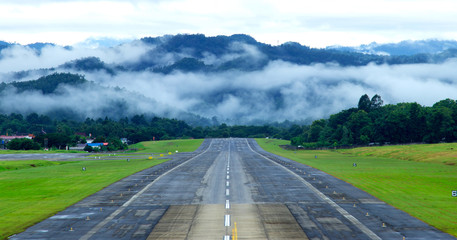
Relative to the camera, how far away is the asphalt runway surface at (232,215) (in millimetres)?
27188

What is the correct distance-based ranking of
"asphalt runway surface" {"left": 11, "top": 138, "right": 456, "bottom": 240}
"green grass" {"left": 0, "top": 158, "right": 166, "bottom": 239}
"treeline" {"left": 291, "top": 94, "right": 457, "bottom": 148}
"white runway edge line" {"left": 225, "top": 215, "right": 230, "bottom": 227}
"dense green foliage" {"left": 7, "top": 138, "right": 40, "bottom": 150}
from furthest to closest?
"dense green foliage" {"left": 7, "top": 138, "right": 40, "bottom": 150}
"treeline" {"left": 291, "top": 94, "right": 457, "bottom": 148}
"green grass" {"left": 0, "top": 158, "right": 166, "bottom": 239}
"white runway edge line" {"left": 225, "top": 215, "right": 230, "bottom": 227}
"asphalt runway surface" {"left": 11, "top": 138, "right": 456, "bottom": 240}

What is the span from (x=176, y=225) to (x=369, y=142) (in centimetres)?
15754

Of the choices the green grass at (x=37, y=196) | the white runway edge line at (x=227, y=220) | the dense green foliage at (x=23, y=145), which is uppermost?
the dense green foliage at (x=23, y=145)

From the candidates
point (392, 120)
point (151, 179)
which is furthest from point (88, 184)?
point (392, 120)

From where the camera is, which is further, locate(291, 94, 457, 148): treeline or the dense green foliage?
the dense green foliage

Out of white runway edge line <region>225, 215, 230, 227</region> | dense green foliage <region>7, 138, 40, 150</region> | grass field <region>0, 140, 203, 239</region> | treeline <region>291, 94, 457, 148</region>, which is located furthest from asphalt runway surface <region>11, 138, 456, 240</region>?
dense green foliage <region>7, 138, 40, 150</region>

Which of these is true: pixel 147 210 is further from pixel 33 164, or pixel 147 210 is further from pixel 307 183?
pixel 33 164

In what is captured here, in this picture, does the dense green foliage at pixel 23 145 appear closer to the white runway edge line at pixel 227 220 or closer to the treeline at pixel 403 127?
the treeline at pixel 403 127

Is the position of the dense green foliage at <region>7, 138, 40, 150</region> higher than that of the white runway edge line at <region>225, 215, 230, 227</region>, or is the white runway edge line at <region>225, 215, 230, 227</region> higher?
the dense green foliage at <region>7, 138, 40, 150</region>

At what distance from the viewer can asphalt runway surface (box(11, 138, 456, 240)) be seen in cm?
2719

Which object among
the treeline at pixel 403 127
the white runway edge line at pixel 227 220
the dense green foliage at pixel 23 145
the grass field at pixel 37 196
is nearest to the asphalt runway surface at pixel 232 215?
the white runway edge line at pixel 227 220

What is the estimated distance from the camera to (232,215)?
32625 millimetres

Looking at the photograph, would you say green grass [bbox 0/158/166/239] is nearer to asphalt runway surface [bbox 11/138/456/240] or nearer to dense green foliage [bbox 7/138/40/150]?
asphalt runway surface [bbox 11/138/456/240]

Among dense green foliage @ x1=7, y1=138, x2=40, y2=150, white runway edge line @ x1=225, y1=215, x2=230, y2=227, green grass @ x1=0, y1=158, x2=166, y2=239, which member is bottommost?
white runway edge line @ x1=225, y1=215, x2=230, y2=227
